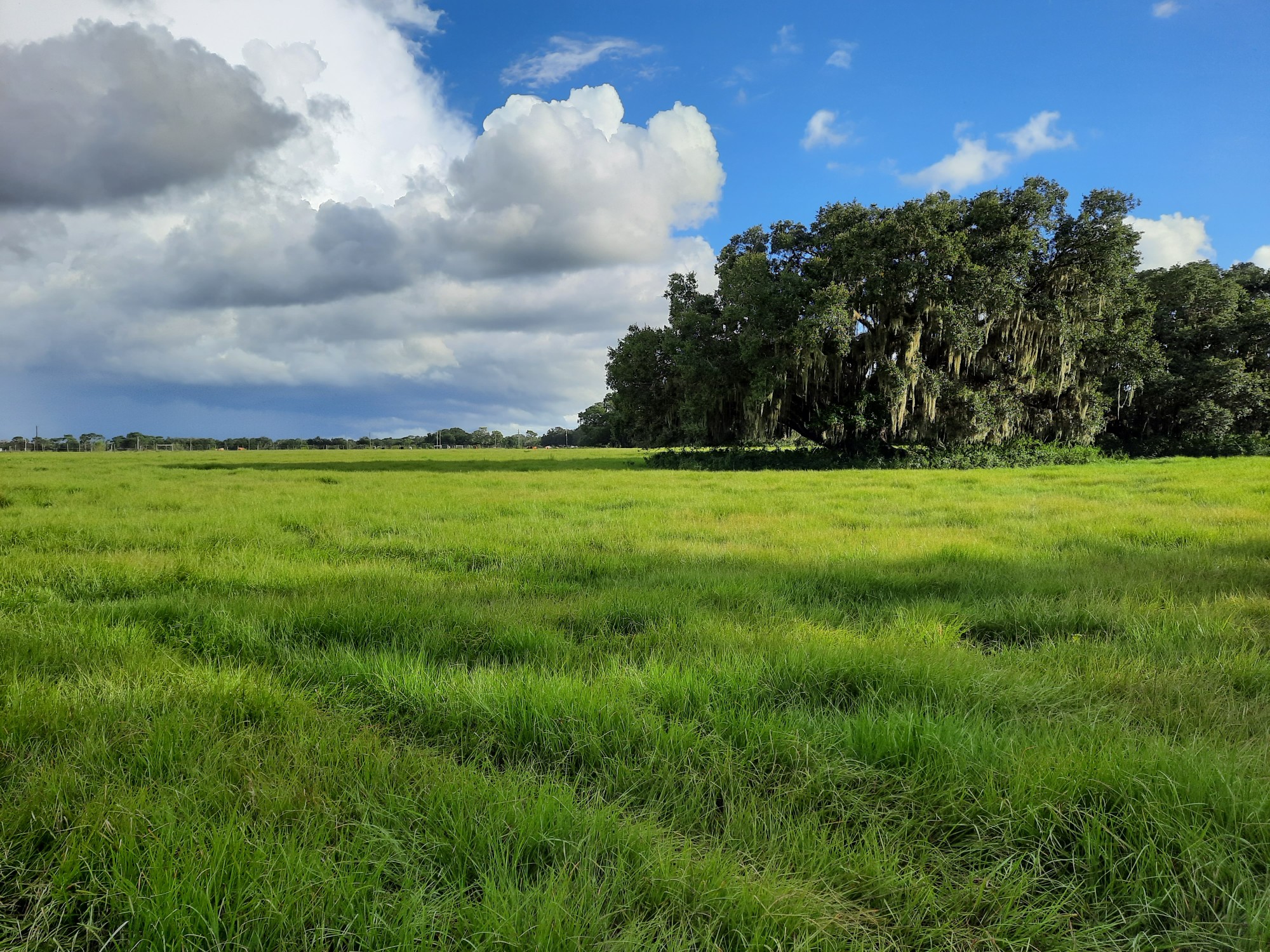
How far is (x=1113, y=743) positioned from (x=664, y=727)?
186 cm

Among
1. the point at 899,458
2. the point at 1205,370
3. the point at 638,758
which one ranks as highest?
the point at 1205,370

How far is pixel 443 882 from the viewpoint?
1.92 metres

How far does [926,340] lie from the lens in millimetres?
26953

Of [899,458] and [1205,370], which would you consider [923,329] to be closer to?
[899,458]

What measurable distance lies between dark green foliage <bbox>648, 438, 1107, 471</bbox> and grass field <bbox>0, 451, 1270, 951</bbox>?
21408mm

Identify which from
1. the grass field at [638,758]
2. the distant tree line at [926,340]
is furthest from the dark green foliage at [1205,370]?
the grass field at [638,758]

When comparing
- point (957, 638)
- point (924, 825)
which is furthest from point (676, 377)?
point (924, 825)

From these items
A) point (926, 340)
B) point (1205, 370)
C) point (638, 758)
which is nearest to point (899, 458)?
point (926, 340)

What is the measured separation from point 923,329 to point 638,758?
89.9 ft

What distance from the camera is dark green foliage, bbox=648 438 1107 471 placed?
1045 inches

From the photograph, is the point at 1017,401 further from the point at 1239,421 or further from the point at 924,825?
the point at 924,825

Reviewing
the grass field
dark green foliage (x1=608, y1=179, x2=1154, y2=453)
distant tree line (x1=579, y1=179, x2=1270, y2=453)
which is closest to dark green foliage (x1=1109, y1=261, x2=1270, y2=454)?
distant tree line (x1=579, y1=179, x2=1270, y2=453)

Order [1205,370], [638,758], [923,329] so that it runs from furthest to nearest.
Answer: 1. [1205,370]
2. [923,329]
3. [638,758]

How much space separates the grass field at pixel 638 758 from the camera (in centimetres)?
180
